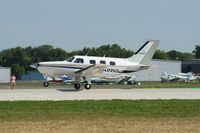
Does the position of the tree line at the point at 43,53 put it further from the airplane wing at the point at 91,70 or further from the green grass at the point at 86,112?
the green grass at the point at 86,112

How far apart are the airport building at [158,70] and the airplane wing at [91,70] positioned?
63793 mm

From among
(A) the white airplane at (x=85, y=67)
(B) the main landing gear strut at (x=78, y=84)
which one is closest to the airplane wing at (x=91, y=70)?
(A) the white airplane at (x=85, y=67)

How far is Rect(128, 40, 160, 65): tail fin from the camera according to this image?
51.6 meters

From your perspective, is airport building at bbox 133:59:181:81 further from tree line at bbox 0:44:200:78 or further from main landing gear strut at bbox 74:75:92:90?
main landing gear strut at bbox 74:75:92:90

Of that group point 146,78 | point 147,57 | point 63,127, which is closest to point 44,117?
point 63,127

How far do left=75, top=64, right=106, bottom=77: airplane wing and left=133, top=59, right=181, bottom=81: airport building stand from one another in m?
63.8

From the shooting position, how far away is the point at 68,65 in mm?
46438

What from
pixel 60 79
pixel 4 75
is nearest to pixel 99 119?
pixel 60 79

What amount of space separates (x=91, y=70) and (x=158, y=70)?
74.6 meters

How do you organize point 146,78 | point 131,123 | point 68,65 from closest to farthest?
point 131,123 < point 68,65 < point 146,78

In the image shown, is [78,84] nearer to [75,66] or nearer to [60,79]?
[75,66]

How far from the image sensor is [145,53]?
52.4 m

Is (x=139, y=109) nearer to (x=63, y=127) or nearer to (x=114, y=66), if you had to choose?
(x=63, y=127)

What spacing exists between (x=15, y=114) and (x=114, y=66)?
29.7 m
